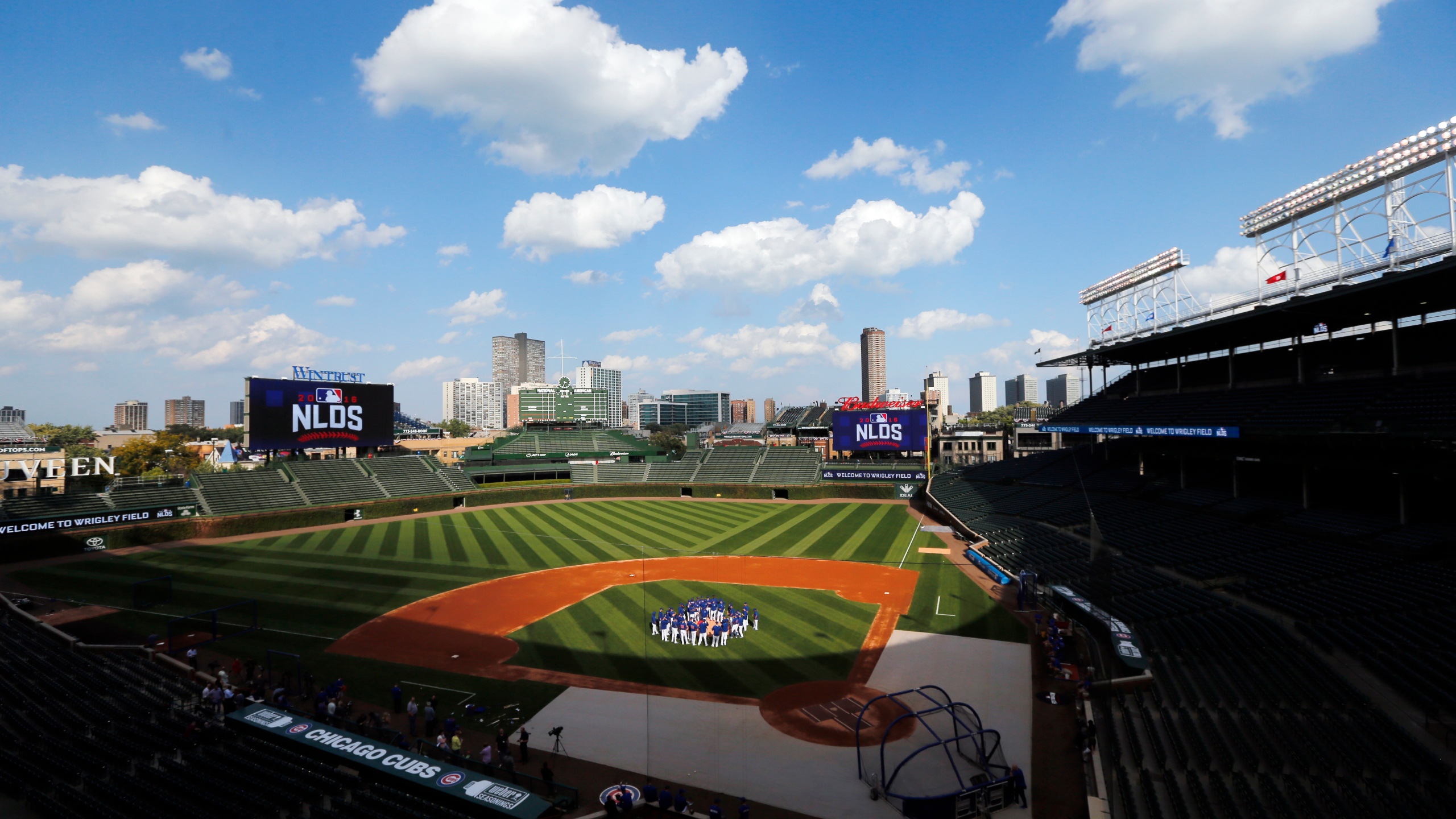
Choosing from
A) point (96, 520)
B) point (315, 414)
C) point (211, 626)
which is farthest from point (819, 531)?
point (96, 520)

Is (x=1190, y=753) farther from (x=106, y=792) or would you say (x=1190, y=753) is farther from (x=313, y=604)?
(x=313, y=604)

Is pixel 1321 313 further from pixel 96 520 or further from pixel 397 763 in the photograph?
pixel 96 520

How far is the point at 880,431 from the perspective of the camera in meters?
56.2

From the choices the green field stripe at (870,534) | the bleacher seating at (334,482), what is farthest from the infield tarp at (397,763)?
the bleacher seating at (334,482)

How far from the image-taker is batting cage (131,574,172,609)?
2531 centimetres

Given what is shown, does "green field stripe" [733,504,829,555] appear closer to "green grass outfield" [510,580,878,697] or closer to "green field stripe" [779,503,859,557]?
"green field stripe" [779,503,859,557]

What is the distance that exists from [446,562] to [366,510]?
17764mm

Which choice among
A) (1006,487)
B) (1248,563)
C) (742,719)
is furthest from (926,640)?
(1006,487)

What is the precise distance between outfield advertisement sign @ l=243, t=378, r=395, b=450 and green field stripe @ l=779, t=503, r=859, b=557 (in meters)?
35.0

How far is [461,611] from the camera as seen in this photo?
83.6 ft

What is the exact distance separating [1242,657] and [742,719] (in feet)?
41.7

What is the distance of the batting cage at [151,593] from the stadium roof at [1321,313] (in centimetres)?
4857

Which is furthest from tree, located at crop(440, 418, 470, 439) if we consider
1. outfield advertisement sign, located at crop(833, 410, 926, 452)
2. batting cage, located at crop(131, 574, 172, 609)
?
batting cage, located at crop(131, 574, 172, 609)

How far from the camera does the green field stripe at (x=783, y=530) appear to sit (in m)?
37.2
